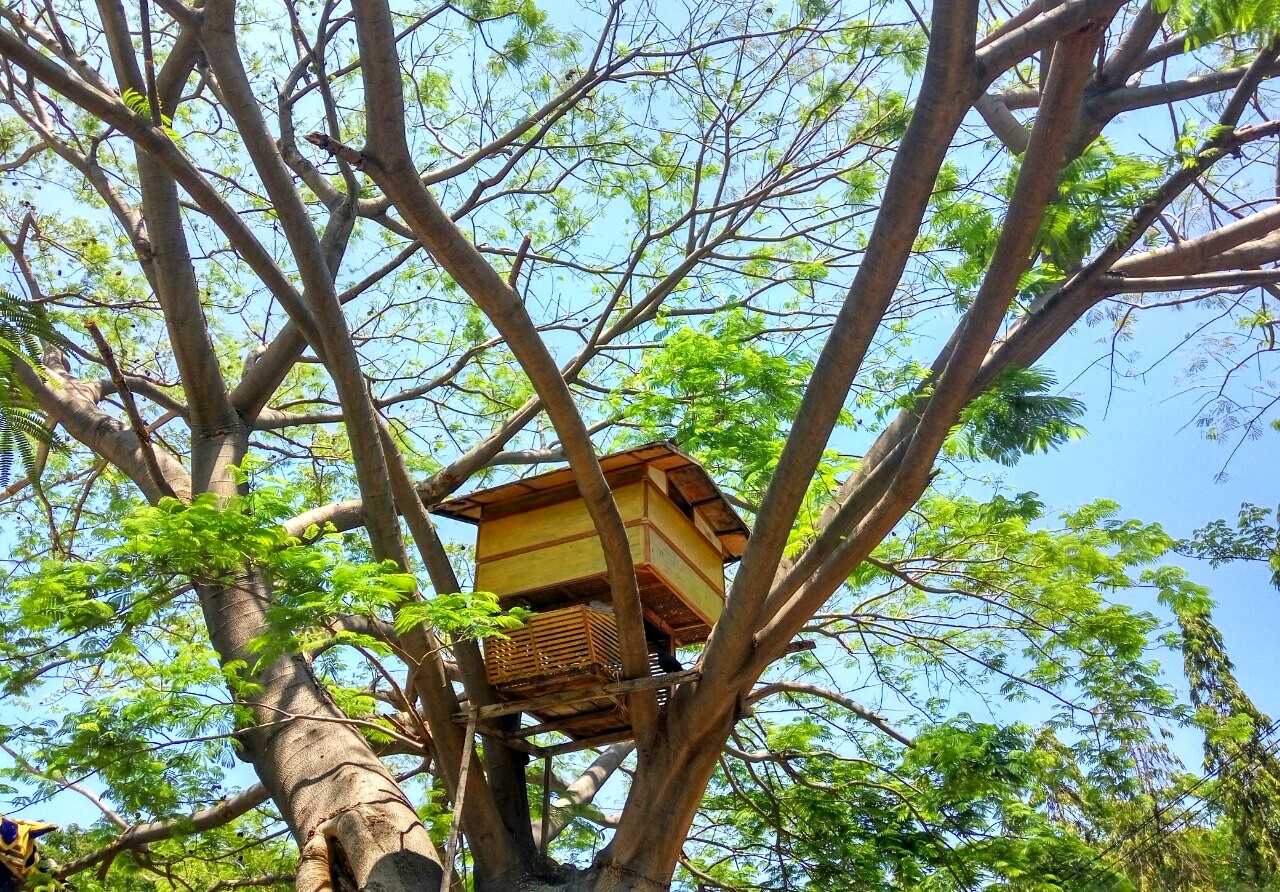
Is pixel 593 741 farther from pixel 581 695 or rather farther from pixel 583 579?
pixel 583 579

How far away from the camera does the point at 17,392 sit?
2.62 metres

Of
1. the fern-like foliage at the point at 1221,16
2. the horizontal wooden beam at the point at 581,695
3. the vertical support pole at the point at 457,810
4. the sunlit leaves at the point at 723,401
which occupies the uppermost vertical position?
the sunlit leaves at the point at 723,401

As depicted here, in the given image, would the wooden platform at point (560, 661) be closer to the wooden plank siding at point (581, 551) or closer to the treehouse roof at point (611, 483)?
the wooden plank siding at point (581, 551)

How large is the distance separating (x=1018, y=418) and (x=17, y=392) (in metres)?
3.84

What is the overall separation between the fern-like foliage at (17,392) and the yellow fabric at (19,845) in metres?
3.23

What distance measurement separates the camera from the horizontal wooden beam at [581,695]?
530cm

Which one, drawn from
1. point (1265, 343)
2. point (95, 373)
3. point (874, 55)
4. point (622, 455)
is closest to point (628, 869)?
point (622, 455)

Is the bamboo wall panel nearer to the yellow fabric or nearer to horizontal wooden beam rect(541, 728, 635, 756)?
horizontal wooden beam rect(541, 728, 635, 756)

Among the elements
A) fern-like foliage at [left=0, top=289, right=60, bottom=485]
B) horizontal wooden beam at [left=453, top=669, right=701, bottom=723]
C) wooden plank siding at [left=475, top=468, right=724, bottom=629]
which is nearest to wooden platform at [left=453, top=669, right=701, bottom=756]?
horizontal wooden beam at [left=453, top=669, right=701, bottom=723]

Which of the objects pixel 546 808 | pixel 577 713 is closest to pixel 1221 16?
pixel 577 713

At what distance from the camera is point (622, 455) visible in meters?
5.76

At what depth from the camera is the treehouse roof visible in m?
5.82

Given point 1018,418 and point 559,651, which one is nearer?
point 1018,418

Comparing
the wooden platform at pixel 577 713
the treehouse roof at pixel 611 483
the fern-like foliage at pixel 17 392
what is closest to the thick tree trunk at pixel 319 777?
the wooden platform at pixel 577 713
